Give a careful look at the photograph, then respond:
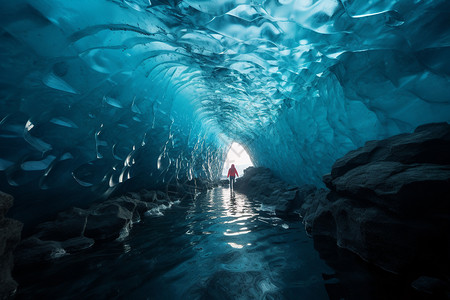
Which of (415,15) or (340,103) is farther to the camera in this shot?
(340,103)

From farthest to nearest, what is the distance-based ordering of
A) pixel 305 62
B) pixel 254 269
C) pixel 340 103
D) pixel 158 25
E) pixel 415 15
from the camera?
pixel 340 103
pixel 305 62
pixel 158 25
pixel 415 15
pixel 254 269

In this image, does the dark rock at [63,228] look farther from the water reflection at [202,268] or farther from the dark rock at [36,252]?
the water reflection at [202,268]

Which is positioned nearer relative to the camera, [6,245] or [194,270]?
[6,245]

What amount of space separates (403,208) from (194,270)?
2673 millimetres

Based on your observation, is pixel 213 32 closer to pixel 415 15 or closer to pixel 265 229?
pixel 415 15

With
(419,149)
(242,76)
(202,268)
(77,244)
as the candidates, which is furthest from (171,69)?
(419,149)

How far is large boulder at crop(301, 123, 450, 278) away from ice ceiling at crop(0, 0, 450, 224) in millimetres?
1191

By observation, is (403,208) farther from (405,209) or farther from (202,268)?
(202,268)

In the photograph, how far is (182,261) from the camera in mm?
2695

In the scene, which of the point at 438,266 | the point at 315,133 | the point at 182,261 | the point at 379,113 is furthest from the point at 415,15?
the point at 182,261

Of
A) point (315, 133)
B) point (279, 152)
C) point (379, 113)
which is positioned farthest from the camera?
point (279, 152)

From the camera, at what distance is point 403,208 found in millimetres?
2184

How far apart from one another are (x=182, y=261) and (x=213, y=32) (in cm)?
421

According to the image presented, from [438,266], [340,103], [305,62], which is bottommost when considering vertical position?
[438,266]
